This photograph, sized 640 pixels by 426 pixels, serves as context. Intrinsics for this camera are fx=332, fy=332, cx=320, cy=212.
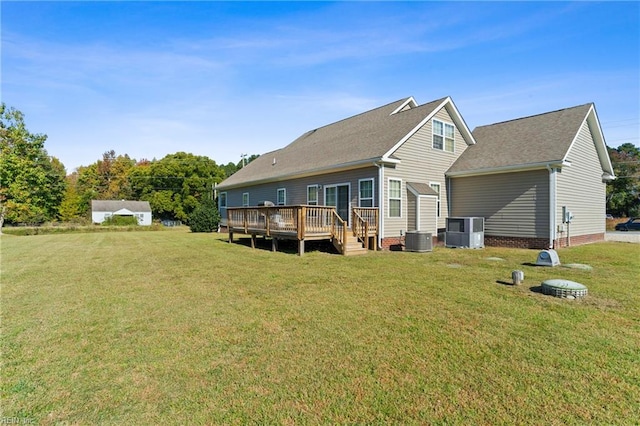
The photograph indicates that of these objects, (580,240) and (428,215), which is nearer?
(428,215)

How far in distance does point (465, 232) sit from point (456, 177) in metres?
3.13

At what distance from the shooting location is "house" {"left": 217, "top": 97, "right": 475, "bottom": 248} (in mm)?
12500

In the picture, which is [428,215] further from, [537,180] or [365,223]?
[537,180]

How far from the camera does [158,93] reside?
47.6 feet

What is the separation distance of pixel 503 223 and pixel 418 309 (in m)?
10.2

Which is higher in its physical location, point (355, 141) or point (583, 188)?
point (355, 141)

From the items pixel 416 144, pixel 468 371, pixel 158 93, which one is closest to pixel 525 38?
pixel 416 144

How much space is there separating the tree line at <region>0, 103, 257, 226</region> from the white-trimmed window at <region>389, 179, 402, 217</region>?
1817 centimetres

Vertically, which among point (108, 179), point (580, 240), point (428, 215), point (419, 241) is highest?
point (108, 179)

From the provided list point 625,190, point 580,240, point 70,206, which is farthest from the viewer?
point 70,206

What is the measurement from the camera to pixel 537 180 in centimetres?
1220

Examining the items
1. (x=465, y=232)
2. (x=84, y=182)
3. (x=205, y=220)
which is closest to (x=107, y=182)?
(x=84, y=182)

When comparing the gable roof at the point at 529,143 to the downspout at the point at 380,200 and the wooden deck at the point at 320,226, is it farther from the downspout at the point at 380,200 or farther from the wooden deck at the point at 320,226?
the wooden deck at the point at 320,226

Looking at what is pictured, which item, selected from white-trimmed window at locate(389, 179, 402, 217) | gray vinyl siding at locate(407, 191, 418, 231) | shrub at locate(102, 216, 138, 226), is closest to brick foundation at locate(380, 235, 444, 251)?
gray vinyl siding at locate(407, 191, 418, 231)
